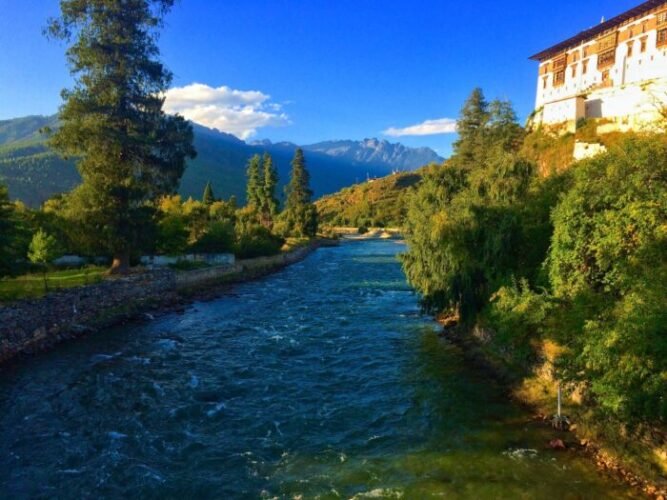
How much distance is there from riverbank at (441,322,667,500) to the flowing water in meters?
0.71

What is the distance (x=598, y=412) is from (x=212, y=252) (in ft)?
159

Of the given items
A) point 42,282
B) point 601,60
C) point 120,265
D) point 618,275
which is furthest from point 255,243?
point 601,60

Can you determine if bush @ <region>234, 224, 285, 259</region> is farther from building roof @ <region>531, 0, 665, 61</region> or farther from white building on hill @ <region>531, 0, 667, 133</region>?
building roof @ <region>531, 0, 665, 61</region>

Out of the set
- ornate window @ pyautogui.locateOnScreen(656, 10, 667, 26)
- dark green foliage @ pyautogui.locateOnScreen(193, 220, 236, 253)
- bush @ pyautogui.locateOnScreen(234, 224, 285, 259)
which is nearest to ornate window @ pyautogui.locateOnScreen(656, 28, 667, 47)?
ornate window @ pyautogui.locateOnScreen(656, 10, 667, 26)

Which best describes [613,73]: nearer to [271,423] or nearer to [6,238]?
[271,423]

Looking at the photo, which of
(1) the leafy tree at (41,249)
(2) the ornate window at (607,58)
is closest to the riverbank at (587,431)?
(1) the leafy tree at (41,249)

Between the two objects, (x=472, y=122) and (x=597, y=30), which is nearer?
(x=597, y=30)

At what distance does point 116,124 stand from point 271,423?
33.9 m

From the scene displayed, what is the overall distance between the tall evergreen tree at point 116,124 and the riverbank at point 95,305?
15.2 ft

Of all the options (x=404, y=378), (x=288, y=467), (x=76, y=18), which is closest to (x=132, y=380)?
(x=288, y=467)

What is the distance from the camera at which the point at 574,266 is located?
1819 centimetres

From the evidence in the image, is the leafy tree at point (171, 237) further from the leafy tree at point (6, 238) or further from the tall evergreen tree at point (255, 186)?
the tall evergreen tree at point (255, 186)

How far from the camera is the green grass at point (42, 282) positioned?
30672mm

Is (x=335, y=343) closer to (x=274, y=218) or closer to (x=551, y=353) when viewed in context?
(x=551, y=353)
